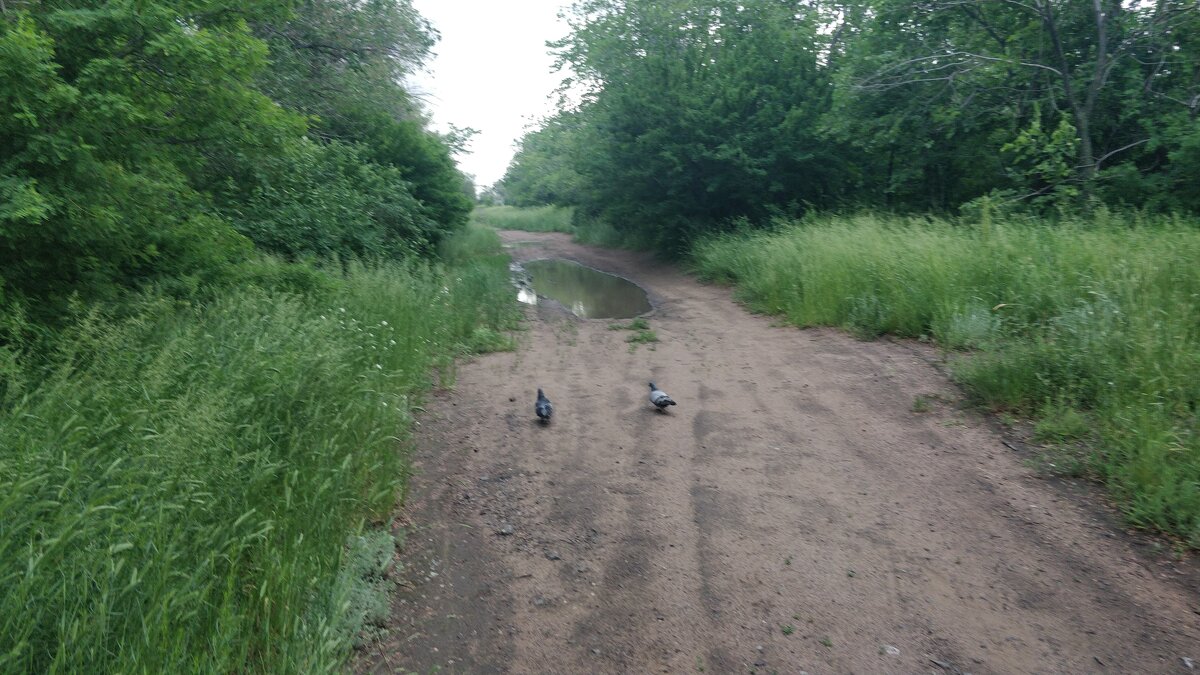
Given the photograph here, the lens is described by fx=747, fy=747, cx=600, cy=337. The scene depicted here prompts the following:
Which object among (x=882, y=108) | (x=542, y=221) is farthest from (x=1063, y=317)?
(x=542, y=221)

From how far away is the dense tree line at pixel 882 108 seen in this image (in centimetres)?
1354

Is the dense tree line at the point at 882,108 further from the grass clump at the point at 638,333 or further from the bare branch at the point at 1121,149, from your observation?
the grass clump at the point at 638,333

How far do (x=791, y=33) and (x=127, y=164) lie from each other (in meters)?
18.8

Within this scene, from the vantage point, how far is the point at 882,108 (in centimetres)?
1727

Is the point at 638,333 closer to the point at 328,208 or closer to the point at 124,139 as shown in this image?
the point at 328,208

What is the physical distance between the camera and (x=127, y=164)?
5395 millimetres

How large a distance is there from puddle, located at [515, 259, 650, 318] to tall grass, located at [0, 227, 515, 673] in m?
8.64

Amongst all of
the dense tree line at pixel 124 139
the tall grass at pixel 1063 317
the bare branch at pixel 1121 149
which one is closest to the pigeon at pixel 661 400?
the tall grass at pixel 1063 317

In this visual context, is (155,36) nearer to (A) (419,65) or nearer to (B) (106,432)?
(B) (106,432)

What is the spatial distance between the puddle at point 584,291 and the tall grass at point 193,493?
8.64 meters

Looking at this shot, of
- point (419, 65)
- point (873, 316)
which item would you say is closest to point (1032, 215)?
point (873, 316)

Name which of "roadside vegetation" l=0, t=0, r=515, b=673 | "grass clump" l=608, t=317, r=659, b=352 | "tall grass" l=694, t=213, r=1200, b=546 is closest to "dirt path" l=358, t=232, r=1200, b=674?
"tall grass" l=694, t=213, r=1200, b=546

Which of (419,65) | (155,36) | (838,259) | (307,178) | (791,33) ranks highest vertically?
(791,33)

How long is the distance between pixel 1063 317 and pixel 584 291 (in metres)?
12.0
